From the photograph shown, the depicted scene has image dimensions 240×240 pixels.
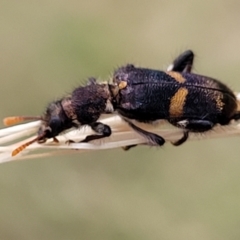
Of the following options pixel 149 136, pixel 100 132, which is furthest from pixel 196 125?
pixel 100 132

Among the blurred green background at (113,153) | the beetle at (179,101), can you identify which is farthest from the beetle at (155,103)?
the blurred green background at (113,153)

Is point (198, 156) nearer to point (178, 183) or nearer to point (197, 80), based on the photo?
point (178, 183)

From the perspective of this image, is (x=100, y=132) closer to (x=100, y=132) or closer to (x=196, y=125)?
(x=100, y=132)

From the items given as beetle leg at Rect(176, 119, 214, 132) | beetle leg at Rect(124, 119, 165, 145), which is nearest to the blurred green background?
beetle leg at Rect(176, 119, 214, 132)

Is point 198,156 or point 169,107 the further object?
point 198,156

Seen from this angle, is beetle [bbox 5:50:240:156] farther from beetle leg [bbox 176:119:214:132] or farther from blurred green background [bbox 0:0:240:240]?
blurred green background [bbox 0:0:240:240]

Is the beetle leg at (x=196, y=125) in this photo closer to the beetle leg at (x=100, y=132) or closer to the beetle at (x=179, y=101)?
the beetle at (x=179, y=101)

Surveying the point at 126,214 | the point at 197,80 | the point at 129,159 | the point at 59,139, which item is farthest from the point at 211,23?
the point at 59,139
